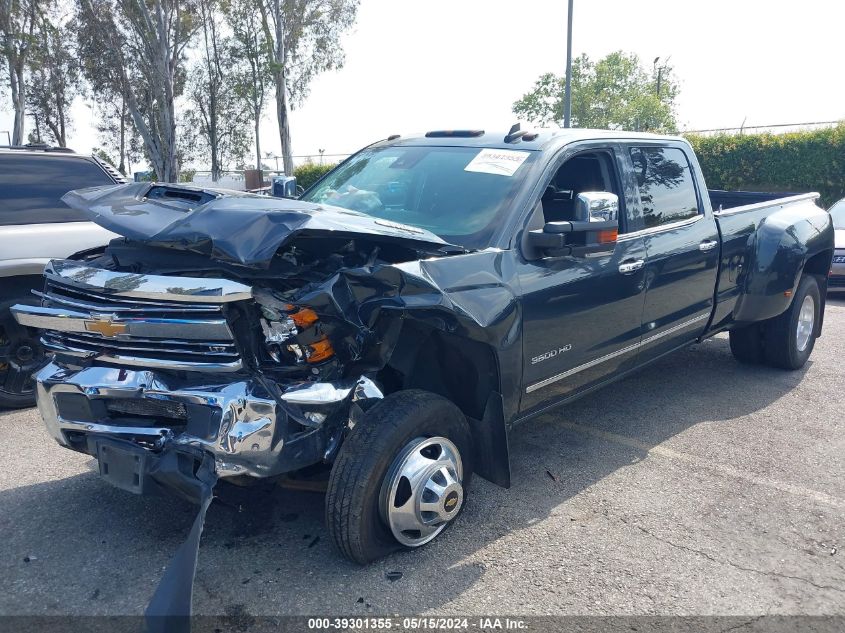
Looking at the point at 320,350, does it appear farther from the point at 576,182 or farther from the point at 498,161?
the point at 576,182

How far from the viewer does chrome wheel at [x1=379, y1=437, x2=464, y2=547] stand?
308cm

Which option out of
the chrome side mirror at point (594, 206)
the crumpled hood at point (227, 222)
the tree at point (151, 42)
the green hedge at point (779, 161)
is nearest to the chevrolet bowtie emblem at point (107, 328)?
the crumpled hood at point (227, 222)

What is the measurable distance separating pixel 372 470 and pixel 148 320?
109cm

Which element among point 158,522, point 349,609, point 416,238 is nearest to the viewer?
point 349,609

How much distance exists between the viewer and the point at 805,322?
6.40 m

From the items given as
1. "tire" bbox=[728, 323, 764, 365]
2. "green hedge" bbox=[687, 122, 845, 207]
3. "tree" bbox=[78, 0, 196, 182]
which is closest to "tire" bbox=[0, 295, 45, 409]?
"tire" bbox=[728, 323, 764, 365]

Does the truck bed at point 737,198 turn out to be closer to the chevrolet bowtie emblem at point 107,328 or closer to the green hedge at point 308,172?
the chevrolet bowtie emblem at point 107,328

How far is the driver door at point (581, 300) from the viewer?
3.68 meters

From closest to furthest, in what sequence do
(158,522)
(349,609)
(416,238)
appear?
(349,609) < (416,238) < (158,522)

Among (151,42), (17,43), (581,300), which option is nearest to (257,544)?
(581,300)

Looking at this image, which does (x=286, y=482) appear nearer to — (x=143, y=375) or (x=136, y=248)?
(x=143, y=375)

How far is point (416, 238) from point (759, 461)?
2711 mm

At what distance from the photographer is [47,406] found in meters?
3.22

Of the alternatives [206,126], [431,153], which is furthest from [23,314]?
[206,126]
